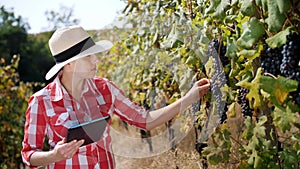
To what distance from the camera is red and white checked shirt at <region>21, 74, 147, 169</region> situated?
2.36 m

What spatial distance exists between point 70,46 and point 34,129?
1.41 ft

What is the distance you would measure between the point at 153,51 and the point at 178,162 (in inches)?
49.3

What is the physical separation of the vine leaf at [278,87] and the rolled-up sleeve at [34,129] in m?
1.14

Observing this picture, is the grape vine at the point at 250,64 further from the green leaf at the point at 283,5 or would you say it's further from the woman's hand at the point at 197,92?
the woman's hand at the point at 197,92

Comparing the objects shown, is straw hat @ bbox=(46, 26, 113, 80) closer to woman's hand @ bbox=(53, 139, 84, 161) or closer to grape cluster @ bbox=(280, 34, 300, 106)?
woman's hand @ bbox=(53, 139, 84, 161)

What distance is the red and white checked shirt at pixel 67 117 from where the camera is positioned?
236cm

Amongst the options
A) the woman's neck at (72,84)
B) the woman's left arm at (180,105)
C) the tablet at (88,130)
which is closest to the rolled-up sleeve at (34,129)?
the woman's neck at (72,84)

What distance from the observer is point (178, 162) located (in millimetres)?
3521

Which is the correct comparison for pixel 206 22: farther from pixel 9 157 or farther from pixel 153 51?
pixel 9 157

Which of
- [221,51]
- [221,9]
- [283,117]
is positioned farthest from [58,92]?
[283,117]

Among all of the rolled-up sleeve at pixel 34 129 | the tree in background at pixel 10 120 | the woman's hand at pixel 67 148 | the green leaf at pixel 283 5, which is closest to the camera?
the green leaf at pixel 283 5

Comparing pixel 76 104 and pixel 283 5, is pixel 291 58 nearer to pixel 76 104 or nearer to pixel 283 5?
pixel 283 5

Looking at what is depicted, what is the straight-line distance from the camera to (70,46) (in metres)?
2.42

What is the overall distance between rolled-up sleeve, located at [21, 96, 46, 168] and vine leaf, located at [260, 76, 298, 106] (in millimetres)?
1144
